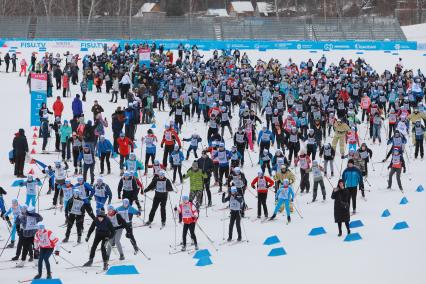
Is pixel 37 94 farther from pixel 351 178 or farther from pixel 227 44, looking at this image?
pixel 227 44

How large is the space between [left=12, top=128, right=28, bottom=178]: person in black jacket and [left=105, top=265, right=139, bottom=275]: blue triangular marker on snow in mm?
9928

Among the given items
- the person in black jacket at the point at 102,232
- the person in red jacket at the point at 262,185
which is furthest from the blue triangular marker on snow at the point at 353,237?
the person in black jacket at the point at 102,232

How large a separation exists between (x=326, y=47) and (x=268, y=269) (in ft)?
136

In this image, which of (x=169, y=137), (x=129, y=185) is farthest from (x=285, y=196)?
(x=169, y=137)

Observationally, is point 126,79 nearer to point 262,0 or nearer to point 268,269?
point 268,269

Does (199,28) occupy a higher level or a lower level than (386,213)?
higher

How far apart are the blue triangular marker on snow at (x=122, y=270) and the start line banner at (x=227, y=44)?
3893 cm

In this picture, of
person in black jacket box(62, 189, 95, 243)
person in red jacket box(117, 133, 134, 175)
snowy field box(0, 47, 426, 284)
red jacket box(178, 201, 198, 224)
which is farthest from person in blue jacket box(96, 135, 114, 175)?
red jacket box(178, 201, 198, 224)

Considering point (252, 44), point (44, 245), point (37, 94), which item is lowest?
point (44, 245)

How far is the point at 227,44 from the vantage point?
57.7 m

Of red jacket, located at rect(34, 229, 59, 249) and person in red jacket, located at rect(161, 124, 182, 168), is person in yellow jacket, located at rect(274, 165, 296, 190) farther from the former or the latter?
red jacket, located at rect(34, 229, 59, 249)

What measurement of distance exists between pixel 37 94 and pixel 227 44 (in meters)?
27.8

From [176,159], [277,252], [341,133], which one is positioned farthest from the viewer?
[341,133]

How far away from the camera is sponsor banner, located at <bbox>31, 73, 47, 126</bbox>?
1224 inches
